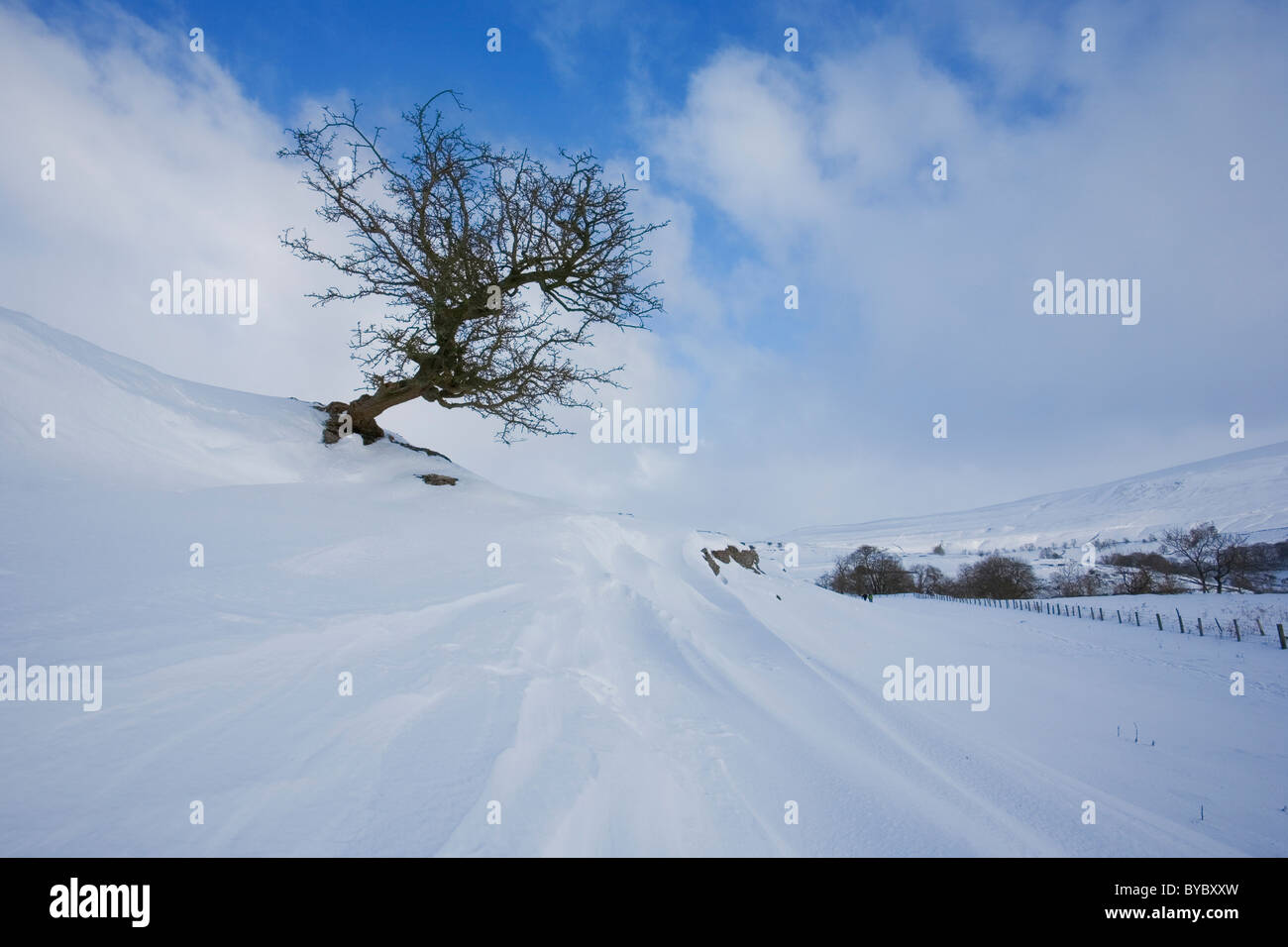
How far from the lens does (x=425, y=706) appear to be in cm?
281

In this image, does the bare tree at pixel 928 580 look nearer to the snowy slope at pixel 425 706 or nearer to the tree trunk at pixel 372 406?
the snowy slope at pixel 425 706

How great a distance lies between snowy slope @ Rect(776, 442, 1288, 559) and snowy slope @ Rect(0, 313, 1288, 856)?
11797 centimetres

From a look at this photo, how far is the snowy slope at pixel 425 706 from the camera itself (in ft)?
6.47

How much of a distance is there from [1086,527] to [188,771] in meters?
189

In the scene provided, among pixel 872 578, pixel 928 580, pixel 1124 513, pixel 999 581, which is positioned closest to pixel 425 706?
pixel 872 578

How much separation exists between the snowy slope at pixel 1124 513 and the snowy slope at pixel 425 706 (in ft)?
387

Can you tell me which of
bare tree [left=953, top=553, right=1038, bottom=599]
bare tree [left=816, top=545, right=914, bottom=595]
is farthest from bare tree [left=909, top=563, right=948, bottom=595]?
bare tree [left=953, top=553, right=1038, bottom=599]

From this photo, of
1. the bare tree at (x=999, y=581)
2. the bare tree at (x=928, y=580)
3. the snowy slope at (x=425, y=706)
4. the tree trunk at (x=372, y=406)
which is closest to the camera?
the snowy slope at (x=425, y=706)

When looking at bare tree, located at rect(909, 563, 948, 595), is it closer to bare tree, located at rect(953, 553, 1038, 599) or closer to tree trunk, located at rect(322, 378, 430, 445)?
bare tree, located at rect(953, 553, 1038, 599)

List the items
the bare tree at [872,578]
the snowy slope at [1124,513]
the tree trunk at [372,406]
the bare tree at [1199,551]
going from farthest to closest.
→ 1. the snowy slope at [1124,513]
2. the bare tree at [1199,551]
3. the bare tree at [872,578]
4. the tree trunk at [372,406]

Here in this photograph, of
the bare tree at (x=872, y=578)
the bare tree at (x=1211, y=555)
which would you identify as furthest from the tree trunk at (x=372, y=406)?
the bare tree at (x=1211, y=555)

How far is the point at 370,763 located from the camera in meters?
2.24

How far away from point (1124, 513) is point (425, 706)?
198874mm
